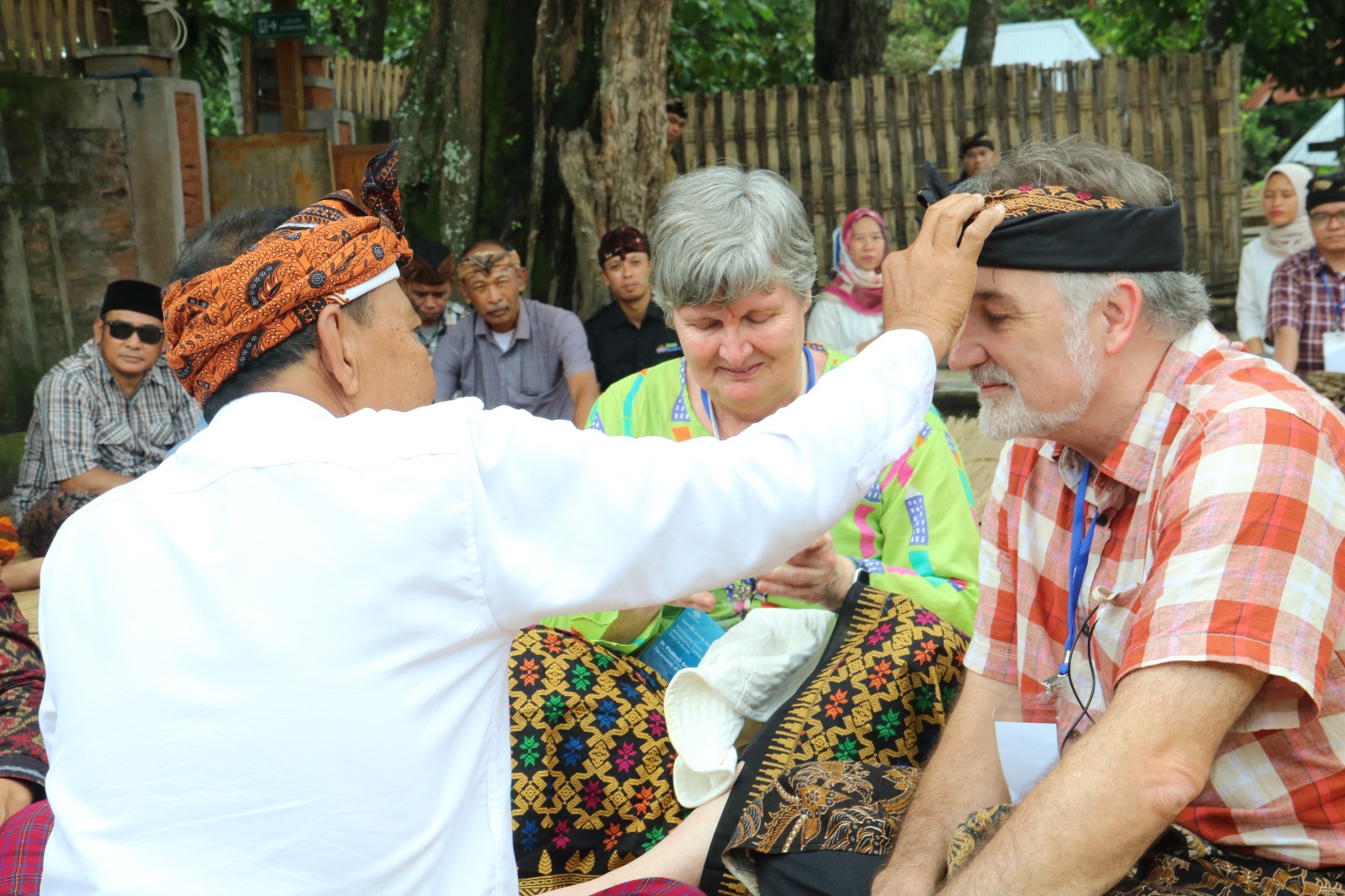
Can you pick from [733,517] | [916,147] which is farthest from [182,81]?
[733,517]

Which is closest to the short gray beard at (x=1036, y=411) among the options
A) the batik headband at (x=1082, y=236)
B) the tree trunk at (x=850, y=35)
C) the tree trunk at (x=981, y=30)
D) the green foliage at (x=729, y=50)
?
the batik headband at (x=1082, y=236)

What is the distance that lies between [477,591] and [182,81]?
7.60m

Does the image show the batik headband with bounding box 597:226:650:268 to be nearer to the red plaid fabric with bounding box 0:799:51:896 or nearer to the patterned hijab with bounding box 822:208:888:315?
the patterned hijab with bounding box 822:208:888:315

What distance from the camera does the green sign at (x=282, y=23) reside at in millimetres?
8797

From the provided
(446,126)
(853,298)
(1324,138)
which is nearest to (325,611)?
(446,126)

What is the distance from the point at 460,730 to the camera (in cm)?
164

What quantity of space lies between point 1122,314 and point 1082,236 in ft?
0.49

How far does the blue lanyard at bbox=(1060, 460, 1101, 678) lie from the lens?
2.13 meters

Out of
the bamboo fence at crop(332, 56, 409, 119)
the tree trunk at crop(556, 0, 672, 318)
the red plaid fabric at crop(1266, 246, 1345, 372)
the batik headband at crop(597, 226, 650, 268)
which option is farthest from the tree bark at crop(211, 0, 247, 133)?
the red plaid fabric at crop(1266, 246, 1345, 372)

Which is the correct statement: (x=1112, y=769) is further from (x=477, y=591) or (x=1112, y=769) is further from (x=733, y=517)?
(x=477, y=591)

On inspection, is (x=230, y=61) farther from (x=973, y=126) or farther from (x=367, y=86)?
(x=973, y=126)

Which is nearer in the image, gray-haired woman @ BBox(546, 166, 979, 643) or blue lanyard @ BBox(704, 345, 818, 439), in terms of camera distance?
gray-haired woman @ BBox(546, 166, 979, 643)

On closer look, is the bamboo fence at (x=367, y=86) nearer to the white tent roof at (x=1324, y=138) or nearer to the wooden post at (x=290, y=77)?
the wooden post at (x=290, y=77)

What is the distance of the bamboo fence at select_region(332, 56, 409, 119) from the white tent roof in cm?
1299
